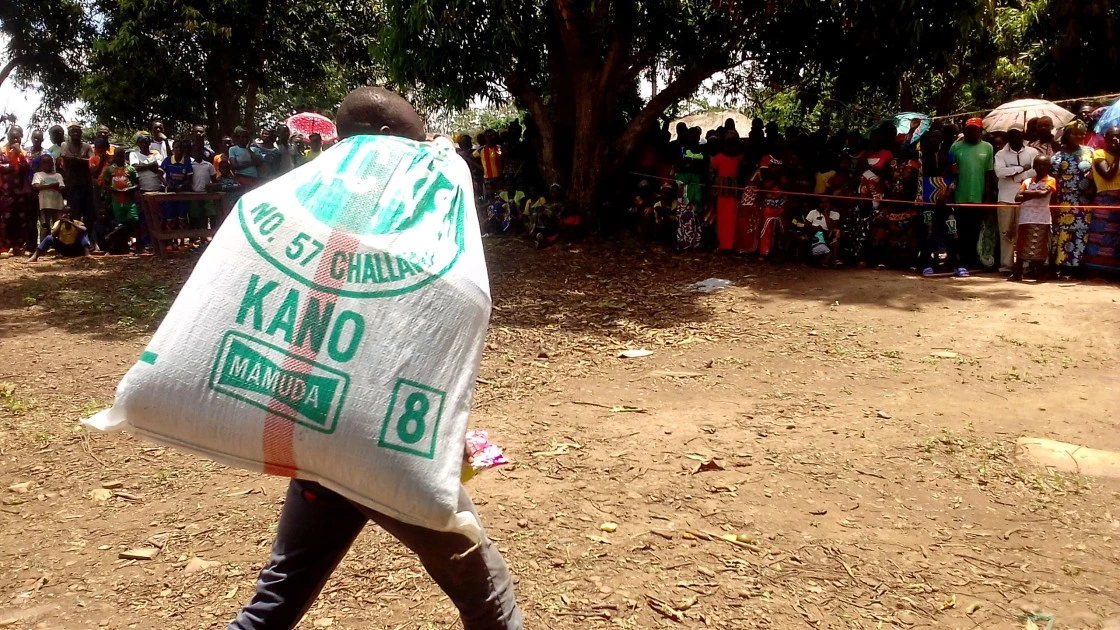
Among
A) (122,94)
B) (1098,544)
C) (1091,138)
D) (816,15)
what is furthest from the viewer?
(122,94)

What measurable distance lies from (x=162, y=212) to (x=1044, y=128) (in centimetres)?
1000

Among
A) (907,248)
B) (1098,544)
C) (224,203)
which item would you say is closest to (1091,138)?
(907,248)

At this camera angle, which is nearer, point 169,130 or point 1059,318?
point 1059,318

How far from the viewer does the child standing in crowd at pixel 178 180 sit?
35.7 feet

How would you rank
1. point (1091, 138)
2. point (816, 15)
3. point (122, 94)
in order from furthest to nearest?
point (122, 94) → point (816, 15) → point (1091, 138)

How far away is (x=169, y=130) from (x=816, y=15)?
1309 centimetres

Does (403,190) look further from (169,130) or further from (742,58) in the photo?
(169,130)

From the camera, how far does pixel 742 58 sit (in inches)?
400

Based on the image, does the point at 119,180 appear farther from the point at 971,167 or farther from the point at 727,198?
the point at 971,167

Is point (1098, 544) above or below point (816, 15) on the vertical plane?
below

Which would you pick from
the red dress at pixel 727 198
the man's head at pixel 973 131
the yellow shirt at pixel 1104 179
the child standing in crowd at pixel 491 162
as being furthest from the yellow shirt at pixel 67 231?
the yellow shirt at pixel 1104 179

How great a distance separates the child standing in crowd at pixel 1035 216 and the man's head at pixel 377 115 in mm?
7492

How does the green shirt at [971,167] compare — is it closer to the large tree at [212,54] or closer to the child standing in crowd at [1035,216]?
the child standing in crowd at [1035,216]

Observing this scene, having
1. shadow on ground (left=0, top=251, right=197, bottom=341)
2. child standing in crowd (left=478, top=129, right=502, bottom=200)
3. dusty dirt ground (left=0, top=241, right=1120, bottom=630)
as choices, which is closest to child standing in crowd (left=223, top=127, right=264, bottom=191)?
shadow on ground (left=0, top=251, right=197, bottom=341)
